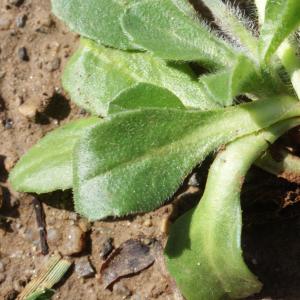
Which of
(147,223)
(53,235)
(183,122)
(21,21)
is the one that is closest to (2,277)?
(53,235)

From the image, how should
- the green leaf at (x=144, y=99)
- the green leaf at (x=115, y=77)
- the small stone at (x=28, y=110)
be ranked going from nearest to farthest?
the green leaf at (x=144, y=99), the green leaf at (x=115, y=77), the small stone at (x=28, y=110)

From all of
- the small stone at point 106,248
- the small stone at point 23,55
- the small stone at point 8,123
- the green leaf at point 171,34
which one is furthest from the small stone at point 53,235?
the green leaf at point 171,34

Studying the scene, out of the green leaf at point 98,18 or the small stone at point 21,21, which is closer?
the green leaf at point 98,18

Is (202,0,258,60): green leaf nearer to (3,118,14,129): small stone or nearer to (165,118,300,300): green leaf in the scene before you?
(165,118,300,300): green leaf

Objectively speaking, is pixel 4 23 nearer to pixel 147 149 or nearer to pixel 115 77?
pixel 115 77

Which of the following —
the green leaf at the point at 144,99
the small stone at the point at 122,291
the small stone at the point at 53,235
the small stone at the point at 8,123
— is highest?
the green leaf at the point at 144,99

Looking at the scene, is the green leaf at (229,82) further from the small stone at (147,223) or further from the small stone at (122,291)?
the small stone at (122,291)

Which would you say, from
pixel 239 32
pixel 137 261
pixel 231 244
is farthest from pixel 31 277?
pixel 239 32

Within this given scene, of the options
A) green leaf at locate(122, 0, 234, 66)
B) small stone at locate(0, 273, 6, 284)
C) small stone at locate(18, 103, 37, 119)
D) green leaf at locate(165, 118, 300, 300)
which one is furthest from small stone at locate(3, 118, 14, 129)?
green leaf at locate(165, 118, 300, 300)
